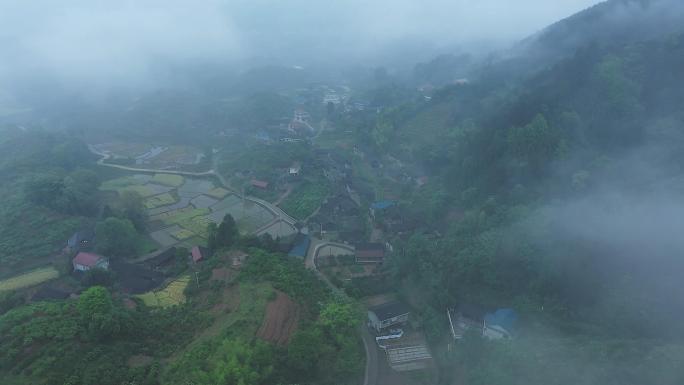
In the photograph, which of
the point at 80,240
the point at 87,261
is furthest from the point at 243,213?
the point at 87,261

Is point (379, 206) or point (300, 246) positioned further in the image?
point (379, 206)

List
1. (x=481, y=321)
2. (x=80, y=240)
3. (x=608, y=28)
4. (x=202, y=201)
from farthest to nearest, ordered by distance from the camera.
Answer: (x=608, y=28), (x=202, y=201), (x=80, y=240), (x=481, y=321)

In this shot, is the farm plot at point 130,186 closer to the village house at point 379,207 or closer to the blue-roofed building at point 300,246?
the blue-roofed building at point 300,246

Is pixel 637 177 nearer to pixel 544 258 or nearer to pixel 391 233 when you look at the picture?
pixel 544 258

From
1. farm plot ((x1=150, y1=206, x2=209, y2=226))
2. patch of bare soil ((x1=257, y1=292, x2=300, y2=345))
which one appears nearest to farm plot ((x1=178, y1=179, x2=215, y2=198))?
farm plot ((x1=150, y1=206, x2=209, y2=226))

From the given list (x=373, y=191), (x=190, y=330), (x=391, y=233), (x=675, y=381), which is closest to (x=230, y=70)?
(x=373, y=191)

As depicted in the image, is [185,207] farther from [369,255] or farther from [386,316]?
[386,316]
